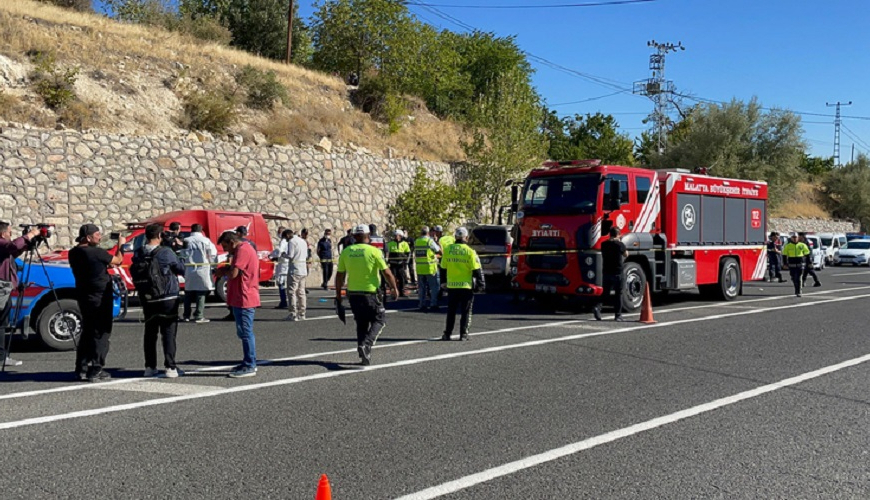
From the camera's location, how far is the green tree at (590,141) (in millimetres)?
61938

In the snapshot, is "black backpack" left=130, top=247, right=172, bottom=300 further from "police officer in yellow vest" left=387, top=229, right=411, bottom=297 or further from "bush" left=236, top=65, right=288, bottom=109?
"bush" left=236, top=65, right=288, bottom=109

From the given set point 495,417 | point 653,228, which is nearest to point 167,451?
point 495,417

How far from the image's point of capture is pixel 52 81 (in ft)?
72.4

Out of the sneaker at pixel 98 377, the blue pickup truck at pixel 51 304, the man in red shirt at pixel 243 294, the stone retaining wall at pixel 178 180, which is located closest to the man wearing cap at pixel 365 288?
A: the man in red shirt at pixel 243 294

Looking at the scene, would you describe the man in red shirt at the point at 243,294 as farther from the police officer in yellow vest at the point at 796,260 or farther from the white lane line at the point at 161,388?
the police officer in yellow vest at the point at 796,260

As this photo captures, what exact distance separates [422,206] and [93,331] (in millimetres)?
20034

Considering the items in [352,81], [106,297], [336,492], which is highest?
[352,81]

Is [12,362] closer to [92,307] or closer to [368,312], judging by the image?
[92,307]

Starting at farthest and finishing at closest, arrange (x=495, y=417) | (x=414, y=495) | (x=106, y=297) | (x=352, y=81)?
(x=352, y=81), (x=106, y=297), (x=495, y=417), (x=414, y=495)

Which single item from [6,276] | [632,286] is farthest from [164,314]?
[632,286]

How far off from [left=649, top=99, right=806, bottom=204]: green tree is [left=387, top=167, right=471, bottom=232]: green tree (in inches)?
1189

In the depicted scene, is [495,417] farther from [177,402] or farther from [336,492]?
[177,402]

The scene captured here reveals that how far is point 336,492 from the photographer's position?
494 cm

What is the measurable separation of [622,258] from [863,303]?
813 centimetres
